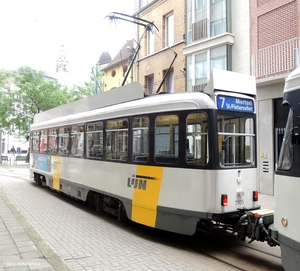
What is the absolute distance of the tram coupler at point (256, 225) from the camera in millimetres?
4695

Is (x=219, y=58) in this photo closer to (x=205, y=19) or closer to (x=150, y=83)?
(x=205, y=19)

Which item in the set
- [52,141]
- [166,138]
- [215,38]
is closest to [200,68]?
[215,38]

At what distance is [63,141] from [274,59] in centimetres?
795

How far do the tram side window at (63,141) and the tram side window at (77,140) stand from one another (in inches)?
18.9

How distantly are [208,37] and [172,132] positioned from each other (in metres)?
9.84

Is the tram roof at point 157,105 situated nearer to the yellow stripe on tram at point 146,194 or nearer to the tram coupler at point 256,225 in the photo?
the yellow stripe on tram at point 146,194

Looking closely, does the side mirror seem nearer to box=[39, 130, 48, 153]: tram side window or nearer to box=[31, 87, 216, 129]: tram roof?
box=[31, 87, 216, 129]: tram roof

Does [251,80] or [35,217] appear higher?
[251,80]

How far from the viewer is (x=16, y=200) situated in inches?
416

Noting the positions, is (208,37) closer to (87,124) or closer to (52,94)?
(87,124)

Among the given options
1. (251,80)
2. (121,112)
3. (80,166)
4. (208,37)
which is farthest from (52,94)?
(251,80)

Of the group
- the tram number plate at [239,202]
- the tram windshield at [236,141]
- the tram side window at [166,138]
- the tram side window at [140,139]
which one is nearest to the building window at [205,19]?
the tram windshield at [236,141]

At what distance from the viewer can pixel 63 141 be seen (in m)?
10.6

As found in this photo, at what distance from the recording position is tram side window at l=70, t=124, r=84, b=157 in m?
9.10
